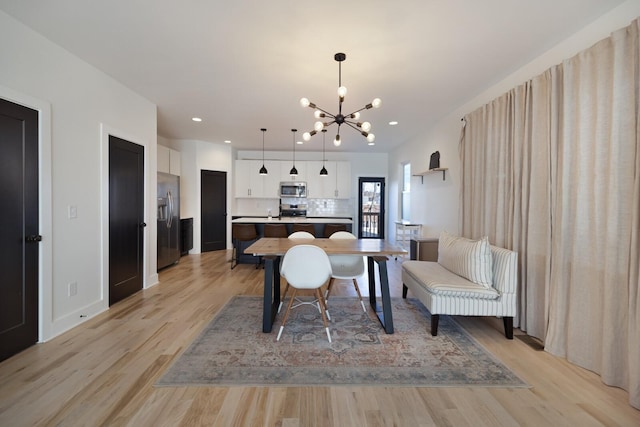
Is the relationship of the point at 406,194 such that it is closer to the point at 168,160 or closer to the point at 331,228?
the point at 331,228

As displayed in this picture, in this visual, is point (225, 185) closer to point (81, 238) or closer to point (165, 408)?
point (81, 238)

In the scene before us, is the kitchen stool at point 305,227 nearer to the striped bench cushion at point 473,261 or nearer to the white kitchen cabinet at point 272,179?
the white kitchen cabinet at point 272,179

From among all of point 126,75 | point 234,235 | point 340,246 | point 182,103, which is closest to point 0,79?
point 126,75

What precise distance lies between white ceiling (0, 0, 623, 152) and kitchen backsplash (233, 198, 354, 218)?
12.4 feet

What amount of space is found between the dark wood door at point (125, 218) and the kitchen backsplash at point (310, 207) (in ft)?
12.2

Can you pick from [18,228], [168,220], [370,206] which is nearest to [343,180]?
[370,206]

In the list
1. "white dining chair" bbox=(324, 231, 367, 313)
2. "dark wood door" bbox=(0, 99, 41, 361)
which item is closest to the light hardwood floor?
"dark wood door" bbox=(0, 99, 41, 361)

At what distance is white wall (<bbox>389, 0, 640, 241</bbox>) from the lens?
208 cm

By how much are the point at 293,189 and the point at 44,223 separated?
5.16 m

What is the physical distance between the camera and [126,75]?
311cm

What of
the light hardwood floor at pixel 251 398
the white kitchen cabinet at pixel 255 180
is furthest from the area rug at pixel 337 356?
the white kitchen cabinet at pixel 255 180

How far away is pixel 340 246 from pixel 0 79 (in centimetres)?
305

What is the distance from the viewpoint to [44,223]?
2.42 metres

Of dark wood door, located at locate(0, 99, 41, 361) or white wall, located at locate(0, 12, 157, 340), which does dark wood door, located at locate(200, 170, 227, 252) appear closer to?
white wall, located at locate(0, 12, 157, 340)
